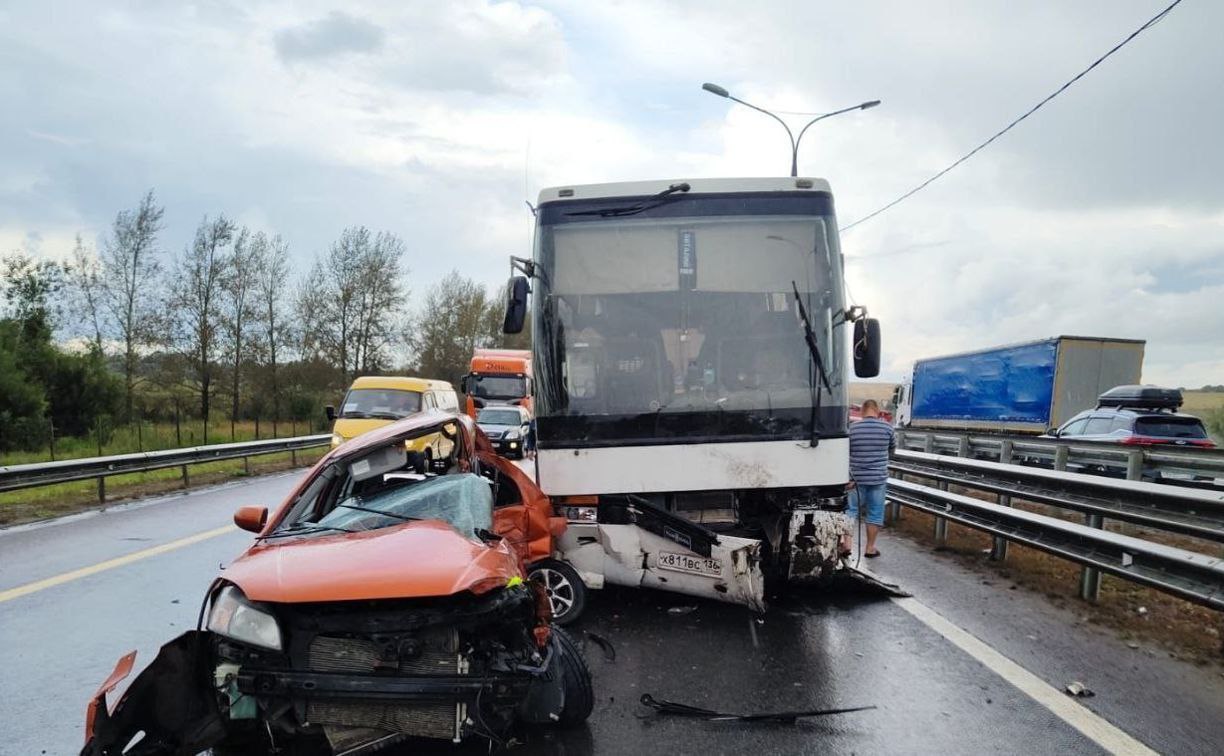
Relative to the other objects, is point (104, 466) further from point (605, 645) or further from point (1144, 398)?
point (1144, 398)

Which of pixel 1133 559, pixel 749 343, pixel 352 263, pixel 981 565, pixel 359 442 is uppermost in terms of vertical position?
pixel 352 263

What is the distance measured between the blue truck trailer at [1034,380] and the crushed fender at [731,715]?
2230cm

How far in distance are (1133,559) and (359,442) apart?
16.6ft

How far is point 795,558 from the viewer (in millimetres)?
6035

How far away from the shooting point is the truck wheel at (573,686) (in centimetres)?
367

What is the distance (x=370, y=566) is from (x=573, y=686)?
1.17 metres

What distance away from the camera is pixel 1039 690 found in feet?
13.9

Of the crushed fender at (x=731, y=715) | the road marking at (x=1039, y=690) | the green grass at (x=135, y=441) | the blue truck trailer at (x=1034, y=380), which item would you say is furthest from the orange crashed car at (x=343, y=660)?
the blue truck trailer at (x=1034, y=380)

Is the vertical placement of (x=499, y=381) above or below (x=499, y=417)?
above

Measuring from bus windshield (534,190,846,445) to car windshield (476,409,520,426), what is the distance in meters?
16.1

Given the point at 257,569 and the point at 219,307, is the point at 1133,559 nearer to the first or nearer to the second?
the point at 257,569

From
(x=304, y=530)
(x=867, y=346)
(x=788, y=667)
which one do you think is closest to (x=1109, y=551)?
(x=867, y=346)

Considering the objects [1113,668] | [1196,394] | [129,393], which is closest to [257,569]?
[1113,668]

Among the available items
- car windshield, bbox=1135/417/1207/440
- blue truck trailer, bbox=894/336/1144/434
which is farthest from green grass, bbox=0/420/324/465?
blue truck trailer, bbox=894/336/1144/434
